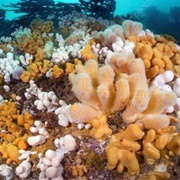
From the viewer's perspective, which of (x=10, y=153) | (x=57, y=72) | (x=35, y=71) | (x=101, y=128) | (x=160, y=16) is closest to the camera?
(x=101, y=128)

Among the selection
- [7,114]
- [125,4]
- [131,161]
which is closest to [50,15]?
[7,114]

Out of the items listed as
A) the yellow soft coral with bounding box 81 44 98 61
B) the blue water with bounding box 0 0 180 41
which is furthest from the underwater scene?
the blue water with bounding box 0 0 180 41

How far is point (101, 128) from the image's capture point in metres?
1.76

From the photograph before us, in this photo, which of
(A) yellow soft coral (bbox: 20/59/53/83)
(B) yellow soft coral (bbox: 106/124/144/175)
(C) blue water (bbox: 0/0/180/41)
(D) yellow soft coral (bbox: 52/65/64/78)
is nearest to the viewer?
(B) yellow soft coral (bbox: 106/124/144/175)

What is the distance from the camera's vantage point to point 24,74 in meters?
2.81

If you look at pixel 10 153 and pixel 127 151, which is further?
pixel 10 153

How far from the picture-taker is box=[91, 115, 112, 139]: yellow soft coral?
1.75 metres

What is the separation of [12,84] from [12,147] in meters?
1.13

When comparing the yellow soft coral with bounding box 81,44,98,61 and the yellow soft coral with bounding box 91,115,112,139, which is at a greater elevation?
the yellow soft coral with bounding box 81,44,98,61

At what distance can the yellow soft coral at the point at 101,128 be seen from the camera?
1.75 m

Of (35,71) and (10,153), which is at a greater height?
(35,71)

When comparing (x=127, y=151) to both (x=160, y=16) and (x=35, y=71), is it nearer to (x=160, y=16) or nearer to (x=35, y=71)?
(x=35, y=71)

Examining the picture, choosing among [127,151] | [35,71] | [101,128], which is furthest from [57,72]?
[127,151]

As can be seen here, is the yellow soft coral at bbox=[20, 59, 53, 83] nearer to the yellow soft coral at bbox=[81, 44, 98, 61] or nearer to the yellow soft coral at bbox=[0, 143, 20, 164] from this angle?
the yellow soft coral at bbox=[81, 44, 98, 61]
